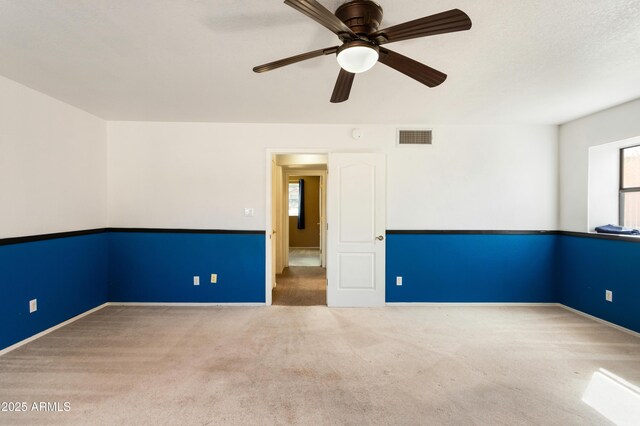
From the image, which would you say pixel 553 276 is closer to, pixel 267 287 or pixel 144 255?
pixel 267 287

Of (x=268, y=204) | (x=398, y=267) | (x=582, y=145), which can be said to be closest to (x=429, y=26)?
(x=268, y=204)

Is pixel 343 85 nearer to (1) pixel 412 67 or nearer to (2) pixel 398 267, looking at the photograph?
(1) pixel 412 67

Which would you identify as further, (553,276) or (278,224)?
(278,224)

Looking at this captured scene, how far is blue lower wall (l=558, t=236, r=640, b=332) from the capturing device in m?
3.02

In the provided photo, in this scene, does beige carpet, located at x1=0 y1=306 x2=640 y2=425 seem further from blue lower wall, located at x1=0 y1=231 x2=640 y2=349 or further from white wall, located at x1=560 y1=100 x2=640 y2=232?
white wall, located at x1=560 y1=100 x2=640 y2=232

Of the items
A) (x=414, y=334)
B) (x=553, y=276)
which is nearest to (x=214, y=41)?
(x=414, y=334)

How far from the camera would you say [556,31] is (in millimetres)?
1827

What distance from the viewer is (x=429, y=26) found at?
1352 mm

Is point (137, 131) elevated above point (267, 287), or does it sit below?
above

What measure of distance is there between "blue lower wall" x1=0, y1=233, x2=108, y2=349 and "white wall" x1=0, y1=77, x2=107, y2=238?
0.59 ft

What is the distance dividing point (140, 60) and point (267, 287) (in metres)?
2.82

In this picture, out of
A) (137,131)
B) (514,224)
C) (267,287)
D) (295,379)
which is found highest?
(137,131)

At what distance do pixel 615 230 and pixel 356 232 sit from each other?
2907 mm

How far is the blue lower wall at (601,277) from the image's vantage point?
3.02 meters
